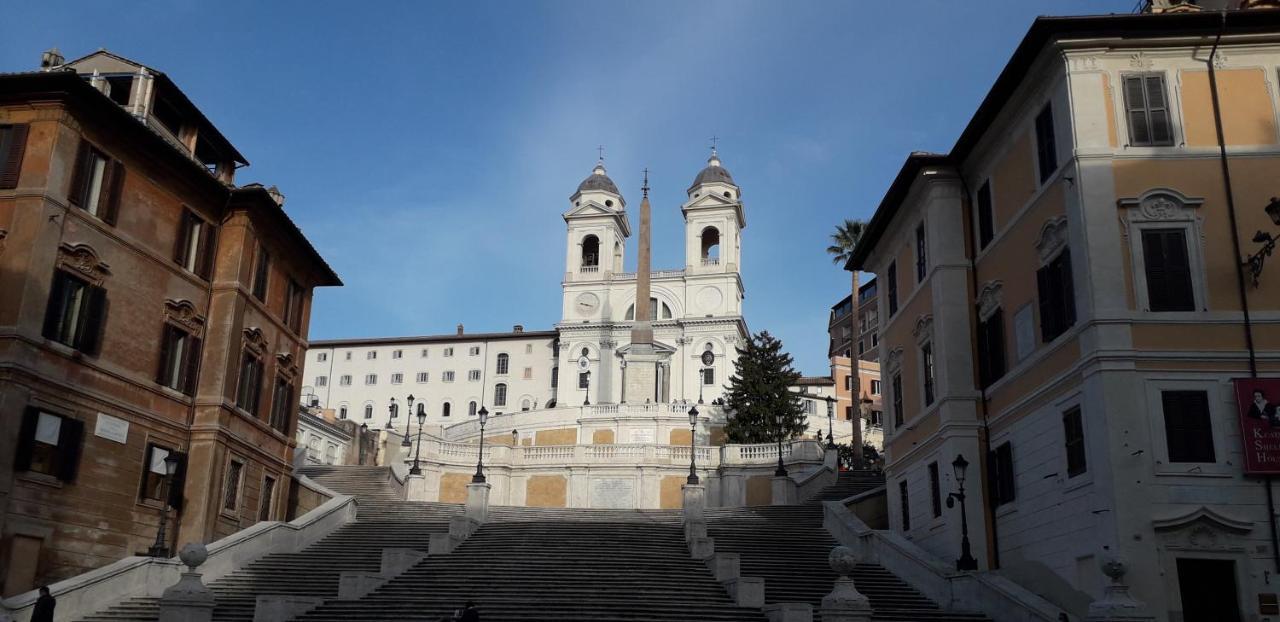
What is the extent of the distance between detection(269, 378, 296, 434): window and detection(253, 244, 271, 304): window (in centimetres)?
331

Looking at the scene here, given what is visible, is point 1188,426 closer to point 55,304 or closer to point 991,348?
point 991,348

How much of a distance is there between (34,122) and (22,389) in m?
6.47

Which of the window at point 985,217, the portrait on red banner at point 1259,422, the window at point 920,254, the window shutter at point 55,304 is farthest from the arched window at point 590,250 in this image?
the portrait on red banner at point 1259,422

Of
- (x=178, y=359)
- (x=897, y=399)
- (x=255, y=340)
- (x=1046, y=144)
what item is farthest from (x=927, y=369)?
(x=178, y=359)

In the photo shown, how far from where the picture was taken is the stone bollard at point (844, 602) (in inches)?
754

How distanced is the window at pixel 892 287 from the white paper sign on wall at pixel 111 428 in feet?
75.4

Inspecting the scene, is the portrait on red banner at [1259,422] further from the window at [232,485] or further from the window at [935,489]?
the window at [232,485]

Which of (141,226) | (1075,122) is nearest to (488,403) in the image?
(141,226)

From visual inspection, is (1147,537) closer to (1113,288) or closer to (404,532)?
(1113,288)

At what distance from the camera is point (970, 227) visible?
2958 centimetres

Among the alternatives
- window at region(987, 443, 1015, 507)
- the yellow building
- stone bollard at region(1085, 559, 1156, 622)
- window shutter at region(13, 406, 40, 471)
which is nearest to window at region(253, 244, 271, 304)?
window shutter at region(13, 406, 40, 471)

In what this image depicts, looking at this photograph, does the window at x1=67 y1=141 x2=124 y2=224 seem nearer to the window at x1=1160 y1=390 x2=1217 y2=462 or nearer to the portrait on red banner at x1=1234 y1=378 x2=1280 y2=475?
the window at x1=1160 y1=390 x2=1217 y2=462

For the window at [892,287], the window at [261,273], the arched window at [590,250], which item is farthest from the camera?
the arched window at [590,250]

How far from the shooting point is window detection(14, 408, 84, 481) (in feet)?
79.4
